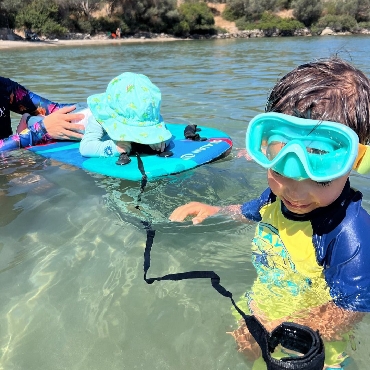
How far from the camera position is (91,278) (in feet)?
7.23

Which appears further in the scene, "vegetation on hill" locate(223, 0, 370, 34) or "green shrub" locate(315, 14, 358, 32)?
"vegetation on hill" locate(223, 0, 370, 34)

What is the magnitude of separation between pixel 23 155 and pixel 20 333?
253 centimetres

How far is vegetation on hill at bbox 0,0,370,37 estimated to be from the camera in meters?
35.2

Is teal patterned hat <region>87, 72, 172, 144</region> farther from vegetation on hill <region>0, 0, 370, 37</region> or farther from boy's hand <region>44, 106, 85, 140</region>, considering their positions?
vegetation on hill <region>0, 0, 370, 37</region>

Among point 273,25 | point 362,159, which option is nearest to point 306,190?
point 362,159

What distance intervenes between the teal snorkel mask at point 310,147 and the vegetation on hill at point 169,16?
37.8 metres

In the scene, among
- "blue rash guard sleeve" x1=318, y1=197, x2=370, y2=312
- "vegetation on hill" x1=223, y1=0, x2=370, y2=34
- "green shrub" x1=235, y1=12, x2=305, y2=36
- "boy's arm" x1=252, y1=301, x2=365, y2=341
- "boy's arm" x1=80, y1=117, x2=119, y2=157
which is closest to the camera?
"blue rash guard sleeve" x1=318, y1=197, x2=370, y2=312

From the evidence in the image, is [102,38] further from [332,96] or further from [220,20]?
[332,96]

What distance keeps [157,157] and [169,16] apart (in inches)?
1744

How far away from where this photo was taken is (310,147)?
4.09ft

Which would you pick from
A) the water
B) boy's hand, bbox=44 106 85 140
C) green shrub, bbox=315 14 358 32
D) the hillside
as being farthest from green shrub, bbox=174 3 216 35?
the water

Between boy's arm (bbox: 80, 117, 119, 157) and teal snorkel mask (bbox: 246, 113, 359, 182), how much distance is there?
2465 mm

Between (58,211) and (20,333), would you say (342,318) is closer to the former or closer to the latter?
(20,333)

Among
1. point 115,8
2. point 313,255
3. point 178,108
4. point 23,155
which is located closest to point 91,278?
point 313,255
